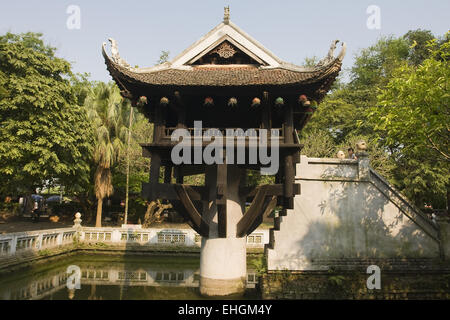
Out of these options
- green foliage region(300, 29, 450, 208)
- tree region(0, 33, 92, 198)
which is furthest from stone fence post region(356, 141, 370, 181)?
tree region(0, 33, 92, 198)

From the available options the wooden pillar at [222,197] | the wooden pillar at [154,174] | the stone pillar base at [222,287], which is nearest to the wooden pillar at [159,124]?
the wooden pillar at [154,174]

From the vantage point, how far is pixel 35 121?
17.1m

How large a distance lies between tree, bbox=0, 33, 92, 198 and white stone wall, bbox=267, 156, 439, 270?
14101mm

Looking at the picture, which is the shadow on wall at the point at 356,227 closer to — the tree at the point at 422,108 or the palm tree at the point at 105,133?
the tree at the point at 422,108

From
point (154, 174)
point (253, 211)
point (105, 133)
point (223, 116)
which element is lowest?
point (253, 211)

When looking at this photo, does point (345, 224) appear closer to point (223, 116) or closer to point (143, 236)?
point (223, 116)

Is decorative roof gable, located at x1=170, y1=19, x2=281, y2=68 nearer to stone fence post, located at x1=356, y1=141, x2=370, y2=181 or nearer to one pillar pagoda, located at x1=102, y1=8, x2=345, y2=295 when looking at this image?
one pillar pagoda, located at x1=102, y1=8, x2=345, y2=295

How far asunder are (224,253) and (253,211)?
5.40ft

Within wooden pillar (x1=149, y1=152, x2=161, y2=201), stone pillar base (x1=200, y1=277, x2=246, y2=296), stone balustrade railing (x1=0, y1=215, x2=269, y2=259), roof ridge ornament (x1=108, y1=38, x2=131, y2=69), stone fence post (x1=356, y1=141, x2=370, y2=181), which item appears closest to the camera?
roof ridge ornament (x1=108, y1=38, x2=131, y2=69)

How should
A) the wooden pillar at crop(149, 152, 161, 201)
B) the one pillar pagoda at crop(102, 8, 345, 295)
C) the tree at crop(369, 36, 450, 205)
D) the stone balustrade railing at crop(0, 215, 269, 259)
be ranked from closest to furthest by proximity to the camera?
the tree at crop(369, 36, 450, 205) → the one pillar pagoda at crop(102, 8, 345, 295) → the wooden pillar at crop(149, 152, 161, 201) → the stone balustrade railing at crop(0, 215, 269, 259)

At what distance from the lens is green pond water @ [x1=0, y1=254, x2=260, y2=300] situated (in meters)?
10.5

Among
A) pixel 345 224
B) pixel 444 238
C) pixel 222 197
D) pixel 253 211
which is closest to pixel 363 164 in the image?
pixel 345 224

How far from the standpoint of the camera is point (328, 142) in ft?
81.4
